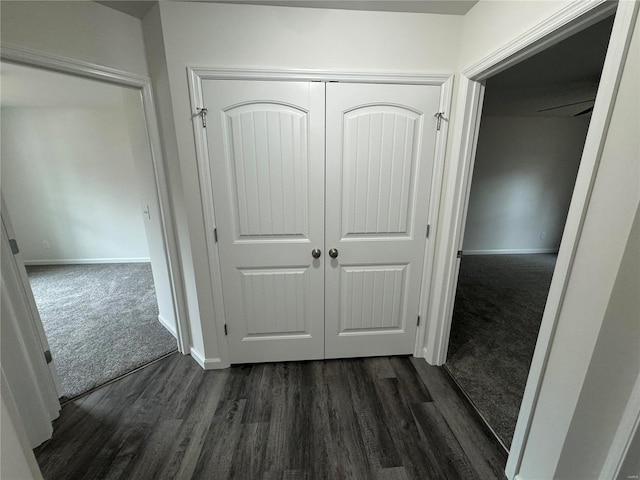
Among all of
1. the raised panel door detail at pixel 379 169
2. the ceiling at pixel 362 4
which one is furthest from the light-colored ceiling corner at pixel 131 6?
the raised panel door detail at pixel 379 169

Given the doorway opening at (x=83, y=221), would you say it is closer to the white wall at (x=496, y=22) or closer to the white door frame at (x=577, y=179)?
the white door frame at (x=577, y=179)

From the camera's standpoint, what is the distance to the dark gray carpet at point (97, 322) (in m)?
2.01

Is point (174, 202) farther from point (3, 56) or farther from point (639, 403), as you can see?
point (639, 403)

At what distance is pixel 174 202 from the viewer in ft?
5.72

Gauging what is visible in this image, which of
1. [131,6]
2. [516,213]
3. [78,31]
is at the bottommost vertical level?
[516,213]

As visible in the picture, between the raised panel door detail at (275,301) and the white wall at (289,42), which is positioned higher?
the white wall at (289,42)

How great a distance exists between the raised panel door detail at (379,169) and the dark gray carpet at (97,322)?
1920 millimetres

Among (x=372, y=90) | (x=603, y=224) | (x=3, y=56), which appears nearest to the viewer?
(x=603, y=224)

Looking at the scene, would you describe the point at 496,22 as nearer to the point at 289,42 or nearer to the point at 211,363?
the point at 289,42

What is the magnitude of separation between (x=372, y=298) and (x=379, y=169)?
921 millimetres

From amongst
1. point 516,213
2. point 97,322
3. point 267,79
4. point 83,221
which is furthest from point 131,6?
point 516,213

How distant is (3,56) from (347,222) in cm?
183

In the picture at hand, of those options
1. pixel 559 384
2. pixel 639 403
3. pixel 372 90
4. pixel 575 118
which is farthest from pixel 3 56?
pixel 575 118

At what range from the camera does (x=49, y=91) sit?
2.84 metres
